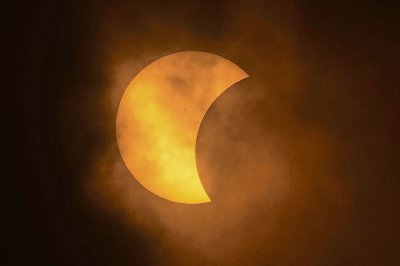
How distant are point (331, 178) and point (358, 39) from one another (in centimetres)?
118

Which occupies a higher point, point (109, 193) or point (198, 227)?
point (109, 193)

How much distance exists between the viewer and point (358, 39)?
3.61m

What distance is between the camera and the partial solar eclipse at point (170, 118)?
3486 mm

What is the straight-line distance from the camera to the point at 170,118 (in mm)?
3504

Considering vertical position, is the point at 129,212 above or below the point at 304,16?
below

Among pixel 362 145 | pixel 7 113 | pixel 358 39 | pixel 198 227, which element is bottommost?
pixel 198 227

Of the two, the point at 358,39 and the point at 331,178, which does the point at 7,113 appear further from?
the point at 358,39

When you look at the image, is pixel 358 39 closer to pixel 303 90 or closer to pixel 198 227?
pixel 303 90

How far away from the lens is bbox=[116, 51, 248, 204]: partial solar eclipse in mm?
3486

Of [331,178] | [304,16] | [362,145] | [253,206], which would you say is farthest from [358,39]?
[253,206]

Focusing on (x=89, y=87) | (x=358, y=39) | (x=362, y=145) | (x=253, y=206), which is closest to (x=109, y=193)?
(x=89, y=87)

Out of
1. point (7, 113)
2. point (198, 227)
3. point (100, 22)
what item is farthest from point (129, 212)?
point (100, 22)

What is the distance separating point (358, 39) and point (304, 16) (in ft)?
1.60

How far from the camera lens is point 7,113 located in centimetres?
345
